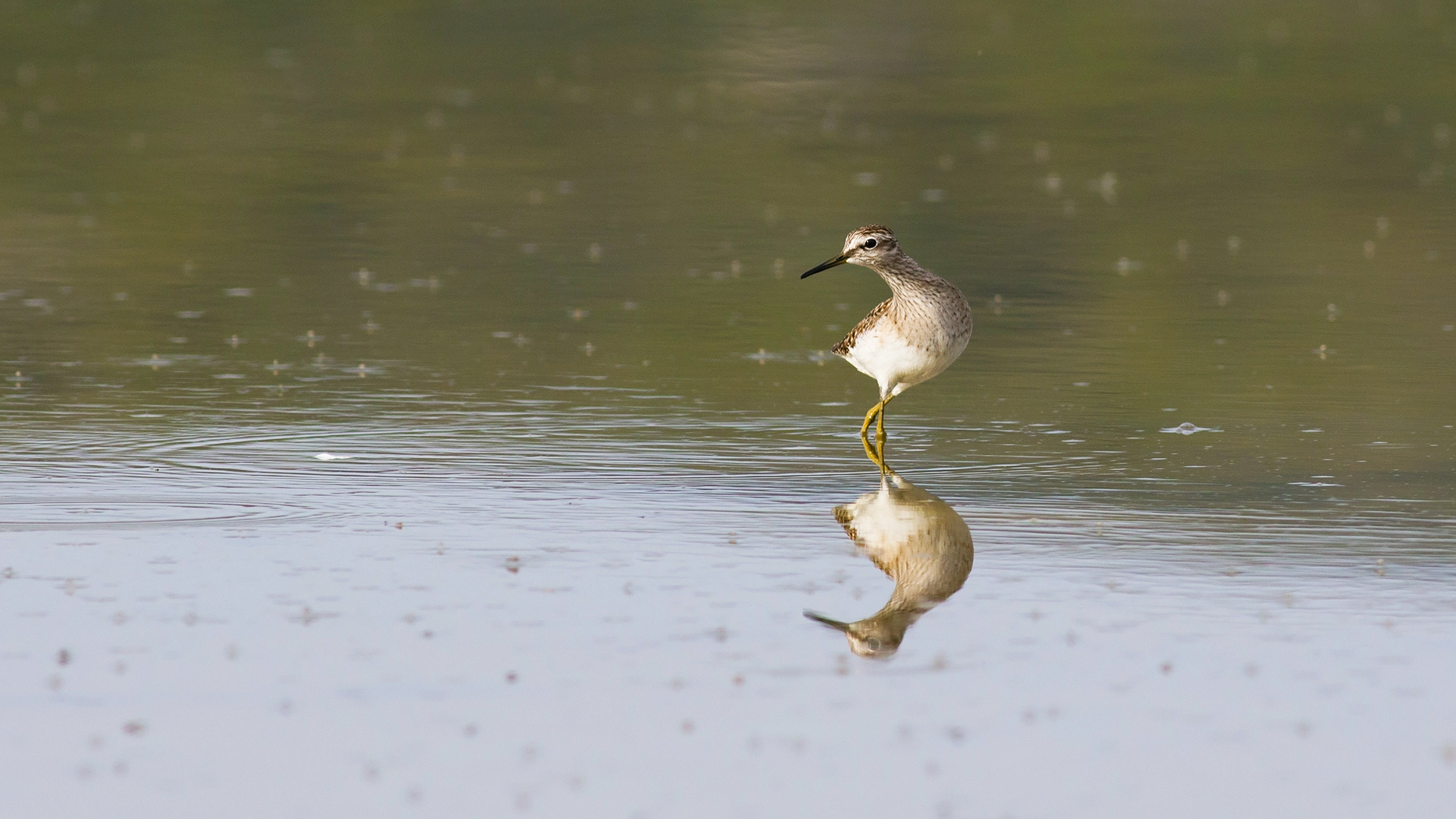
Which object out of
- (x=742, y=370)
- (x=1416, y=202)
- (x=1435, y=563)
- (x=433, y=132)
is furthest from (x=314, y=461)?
(x=433, y=132)

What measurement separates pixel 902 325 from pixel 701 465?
1.77 metres

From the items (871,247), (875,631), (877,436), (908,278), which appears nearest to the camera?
(875,631)

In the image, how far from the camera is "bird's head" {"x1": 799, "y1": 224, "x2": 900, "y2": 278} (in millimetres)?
12672

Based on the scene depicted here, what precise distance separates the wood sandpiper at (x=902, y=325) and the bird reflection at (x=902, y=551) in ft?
4.15

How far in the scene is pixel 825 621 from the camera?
8305 millimetres

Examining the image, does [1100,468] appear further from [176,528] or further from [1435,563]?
[176,528]

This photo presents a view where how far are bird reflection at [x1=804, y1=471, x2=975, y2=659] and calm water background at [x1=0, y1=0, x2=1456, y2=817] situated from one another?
0.11 m

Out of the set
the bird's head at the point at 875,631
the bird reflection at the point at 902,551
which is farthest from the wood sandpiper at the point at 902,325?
the bird's head at the point at 875,631

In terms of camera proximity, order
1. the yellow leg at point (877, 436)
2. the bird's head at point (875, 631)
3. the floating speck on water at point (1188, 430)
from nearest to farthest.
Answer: the bird's head at point (875, 631)
the yellow leg at point (877, 436)
the floating speck on water at point (1188, 430)

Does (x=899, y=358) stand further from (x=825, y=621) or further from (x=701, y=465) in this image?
(x=825, y=621)

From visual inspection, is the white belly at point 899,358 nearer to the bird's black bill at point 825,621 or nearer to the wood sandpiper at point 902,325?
the wood sandpiper at point 902,325

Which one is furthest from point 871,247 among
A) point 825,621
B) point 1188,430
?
point 825,621

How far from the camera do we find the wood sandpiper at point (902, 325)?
1243cm

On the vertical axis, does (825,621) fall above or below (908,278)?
below
